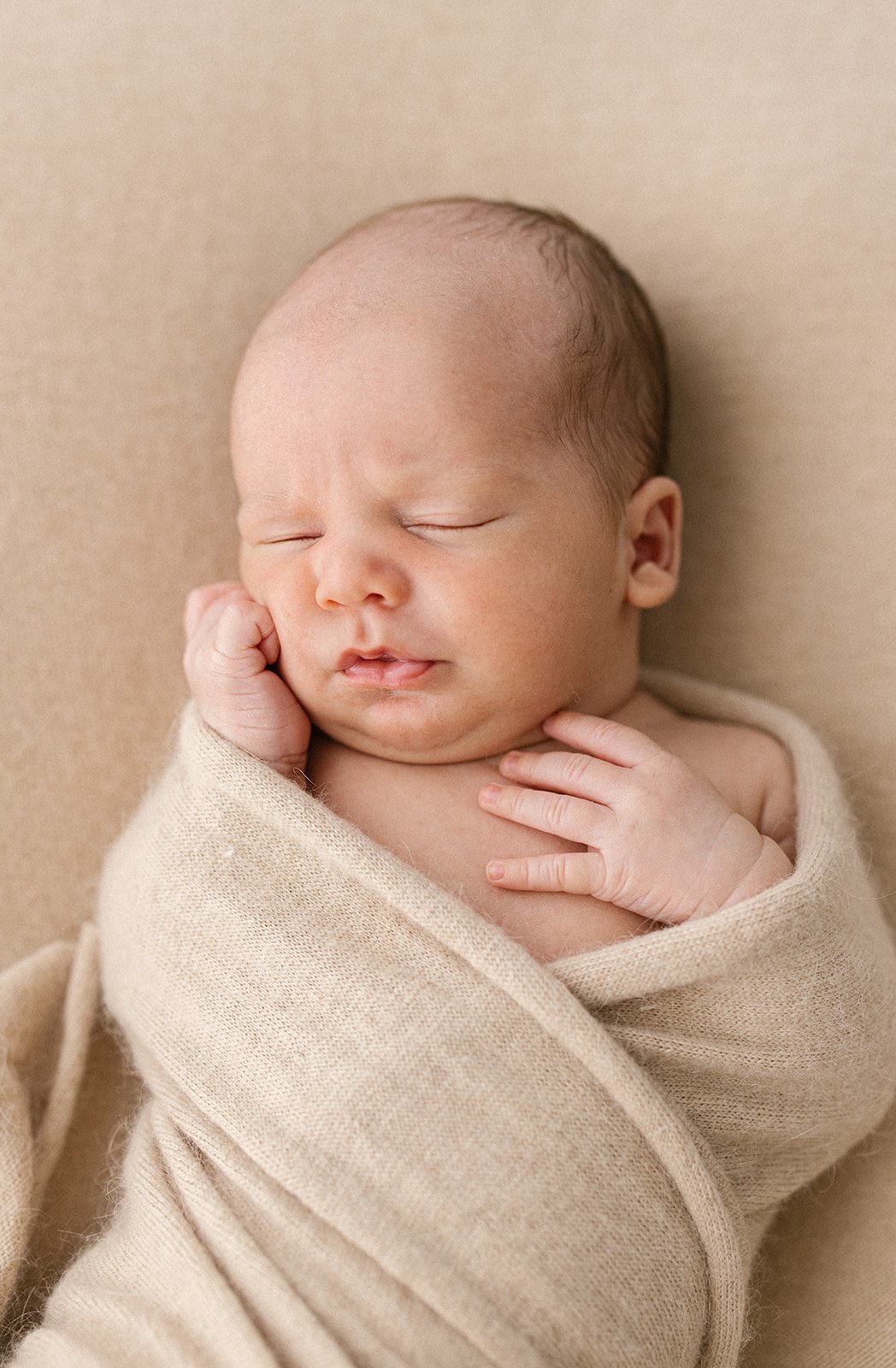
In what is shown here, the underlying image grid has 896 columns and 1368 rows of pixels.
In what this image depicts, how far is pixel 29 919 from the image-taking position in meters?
1.49

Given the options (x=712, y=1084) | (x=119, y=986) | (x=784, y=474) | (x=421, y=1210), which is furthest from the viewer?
(x=784, y=474)

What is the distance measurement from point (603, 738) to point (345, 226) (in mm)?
898

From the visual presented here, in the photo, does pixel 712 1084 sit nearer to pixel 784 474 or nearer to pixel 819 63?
pixel 784 474

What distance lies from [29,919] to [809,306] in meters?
1.33

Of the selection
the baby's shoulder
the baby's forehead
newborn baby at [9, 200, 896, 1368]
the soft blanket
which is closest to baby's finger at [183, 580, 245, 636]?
newborn baby at [9, 200, 896, 1368]

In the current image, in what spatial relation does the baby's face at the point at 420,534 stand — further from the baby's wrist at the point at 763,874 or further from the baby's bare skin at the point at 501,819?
the baby's wrist at the point at 763,874

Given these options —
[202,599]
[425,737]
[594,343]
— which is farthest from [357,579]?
[594,343]

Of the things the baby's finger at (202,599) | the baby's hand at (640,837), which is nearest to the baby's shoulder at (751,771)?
the baby's hand at (640,837)

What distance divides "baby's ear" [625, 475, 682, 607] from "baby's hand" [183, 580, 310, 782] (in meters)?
0.46

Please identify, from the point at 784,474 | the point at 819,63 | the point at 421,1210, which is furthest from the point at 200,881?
the point at 819,63

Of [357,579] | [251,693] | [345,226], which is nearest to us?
[357,579]

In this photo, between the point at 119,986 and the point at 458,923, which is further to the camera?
the point at 119,986

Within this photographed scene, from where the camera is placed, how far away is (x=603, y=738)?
54.1 inches

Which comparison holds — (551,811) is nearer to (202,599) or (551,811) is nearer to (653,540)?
(653,540)
